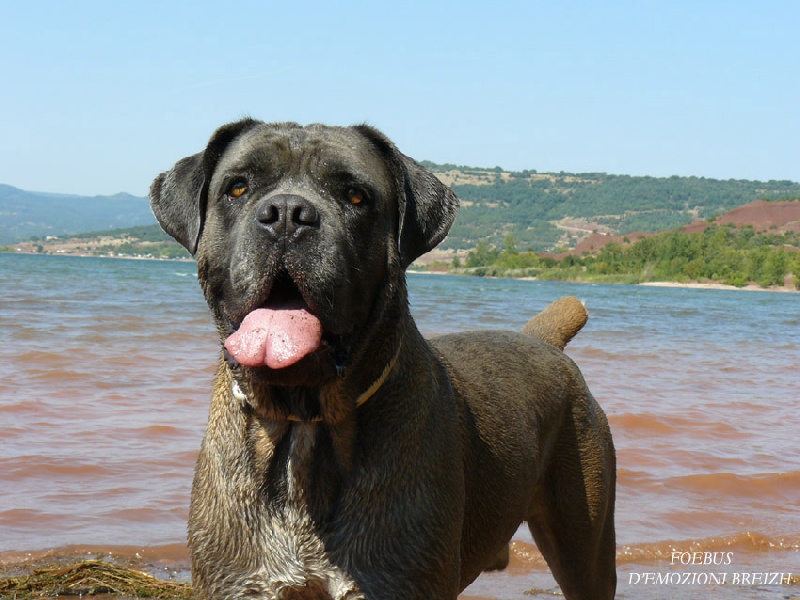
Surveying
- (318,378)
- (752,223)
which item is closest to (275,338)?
(318,378)

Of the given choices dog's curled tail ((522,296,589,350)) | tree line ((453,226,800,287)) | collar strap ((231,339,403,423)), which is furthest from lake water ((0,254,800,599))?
tree line ((453,226,800,287))

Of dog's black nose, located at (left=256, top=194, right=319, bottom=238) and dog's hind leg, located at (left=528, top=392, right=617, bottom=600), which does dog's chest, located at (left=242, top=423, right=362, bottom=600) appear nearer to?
dog's black nose, located at (left=256, top=194, right=319, bottom=238)

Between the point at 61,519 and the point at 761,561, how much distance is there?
13.7 ft

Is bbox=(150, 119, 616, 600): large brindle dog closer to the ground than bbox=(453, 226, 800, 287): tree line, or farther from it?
farther from it

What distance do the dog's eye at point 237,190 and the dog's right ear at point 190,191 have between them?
0.61 feet

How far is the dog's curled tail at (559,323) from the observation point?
4.90 m

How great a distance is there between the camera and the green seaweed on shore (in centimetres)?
443

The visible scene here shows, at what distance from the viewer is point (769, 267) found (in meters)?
90.5

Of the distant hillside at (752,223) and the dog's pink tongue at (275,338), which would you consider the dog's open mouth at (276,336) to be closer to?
the dog's pink tongue at (275,338)

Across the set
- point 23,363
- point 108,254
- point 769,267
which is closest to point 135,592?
point 23,363

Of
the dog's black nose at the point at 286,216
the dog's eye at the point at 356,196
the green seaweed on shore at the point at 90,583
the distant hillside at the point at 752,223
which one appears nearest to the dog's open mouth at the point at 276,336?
the dog's black nose at the point at 286,216

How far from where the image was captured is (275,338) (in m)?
2.74

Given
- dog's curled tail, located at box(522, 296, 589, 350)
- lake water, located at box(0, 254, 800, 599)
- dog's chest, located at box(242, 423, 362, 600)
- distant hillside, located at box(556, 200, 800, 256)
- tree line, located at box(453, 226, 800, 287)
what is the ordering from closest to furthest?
dog's chest, located at box(242, 423, 362, 600), dog's curled tail, located at box(522, 296, 589, 350), lake water, located at box(0, 254, 800, 599), tree line, located at box(453, 226, 800, 287), distant hillside, located at box(556, 200, 800, 256)

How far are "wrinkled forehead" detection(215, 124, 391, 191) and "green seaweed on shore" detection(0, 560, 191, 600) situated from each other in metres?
2.34
